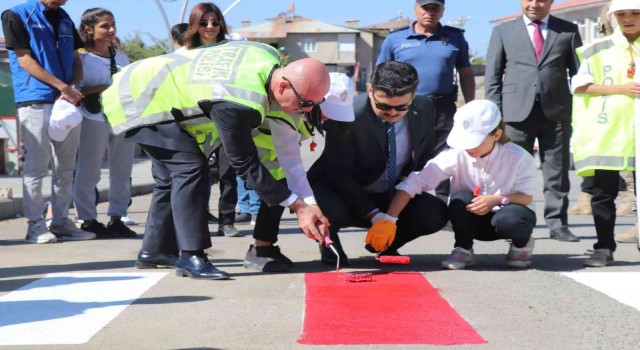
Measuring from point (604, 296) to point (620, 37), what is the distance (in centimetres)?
201

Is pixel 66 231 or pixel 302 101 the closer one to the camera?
pixel 302 101

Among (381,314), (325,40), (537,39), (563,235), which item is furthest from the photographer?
(325,40)

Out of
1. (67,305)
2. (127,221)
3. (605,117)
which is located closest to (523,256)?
(605,117)

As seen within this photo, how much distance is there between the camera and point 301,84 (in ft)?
18.0

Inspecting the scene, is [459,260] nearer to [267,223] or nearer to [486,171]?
[486,171]

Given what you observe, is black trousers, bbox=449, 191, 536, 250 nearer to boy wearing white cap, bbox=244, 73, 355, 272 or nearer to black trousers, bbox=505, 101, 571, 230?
boy wearing white cap, bbox=244, 73, 355, 272

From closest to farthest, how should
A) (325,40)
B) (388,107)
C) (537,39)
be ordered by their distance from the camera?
1. (388,107)
2. (537,39)
3. (325,40)

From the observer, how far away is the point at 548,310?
5.16 m

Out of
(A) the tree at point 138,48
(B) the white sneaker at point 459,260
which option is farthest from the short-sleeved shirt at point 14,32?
(A) the tree at point 138,48

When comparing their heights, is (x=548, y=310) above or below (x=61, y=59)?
below

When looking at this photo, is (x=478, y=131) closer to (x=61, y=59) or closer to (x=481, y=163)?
(x=481, y=163)

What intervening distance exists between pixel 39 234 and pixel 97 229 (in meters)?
0.64

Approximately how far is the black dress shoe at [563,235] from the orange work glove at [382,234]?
2.28m

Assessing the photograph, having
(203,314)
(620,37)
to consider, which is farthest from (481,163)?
(203,314)
